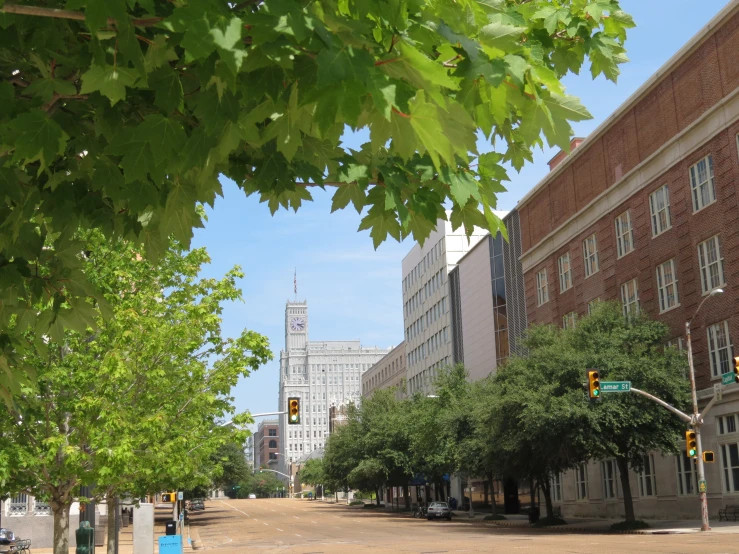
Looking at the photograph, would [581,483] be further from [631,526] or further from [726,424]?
[726,424]

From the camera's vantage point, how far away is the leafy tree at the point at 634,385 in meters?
39.2

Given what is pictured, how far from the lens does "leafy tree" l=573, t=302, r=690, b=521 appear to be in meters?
39.2

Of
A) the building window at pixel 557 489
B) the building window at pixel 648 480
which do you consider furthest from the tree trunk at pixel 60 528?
the building window at pixel 557 489

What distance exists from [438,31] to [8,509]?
42017 mm

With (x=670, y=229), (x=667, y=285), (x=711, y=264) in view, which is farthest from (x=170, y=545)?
(x=670, y=229)

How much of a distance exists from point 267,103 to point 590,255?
180ft

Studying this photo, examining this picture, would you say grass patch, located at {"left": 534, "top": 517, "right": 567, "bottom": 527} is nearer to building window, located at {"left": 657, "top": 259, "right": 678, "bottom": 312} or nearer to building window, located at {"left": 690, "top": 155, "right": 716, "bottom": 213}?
building window, located at {"left": 657, "top": 259, "right": 678, "bottom": 312}

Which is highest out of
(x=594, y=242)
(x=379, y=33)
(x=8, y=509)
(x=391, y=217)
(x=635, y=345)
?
(x=594, y=242)

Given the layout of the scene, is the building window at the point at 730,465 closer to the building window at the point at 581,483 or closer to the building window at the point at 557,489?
the building window at the point at 581,483

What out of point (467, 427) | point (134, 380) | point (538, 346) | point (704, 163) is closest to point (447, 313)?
point (467, 427)

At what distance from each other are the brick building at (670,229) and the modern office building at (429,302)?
3057 cm

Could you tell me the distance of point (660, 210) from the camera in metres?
47.8

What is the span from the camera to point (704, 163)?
43.3 metres

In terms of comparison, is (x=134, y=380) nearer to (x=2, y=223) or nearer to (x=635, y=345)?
(x=2, y=223)
